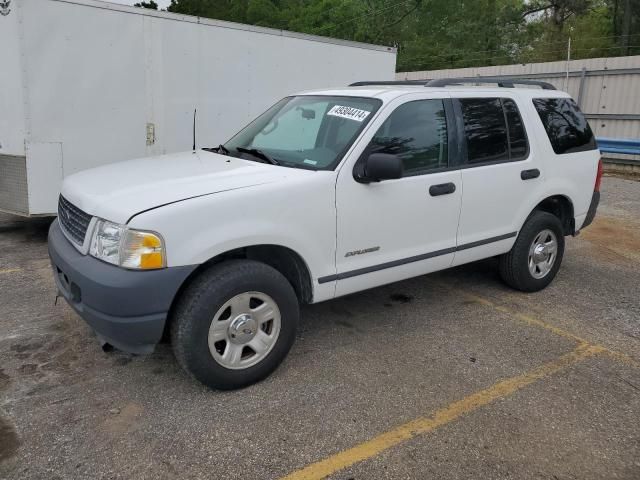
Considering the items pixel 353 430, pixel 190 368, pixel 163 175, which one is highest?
pixel 163 175

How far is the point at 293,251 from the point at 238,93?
485 centimetres

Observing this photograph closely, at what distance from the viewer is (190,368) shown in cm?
315

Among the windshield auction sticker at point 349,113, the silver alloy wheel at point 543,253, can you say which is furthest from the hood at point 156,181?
→ the silver alloy wheel at point 543,253

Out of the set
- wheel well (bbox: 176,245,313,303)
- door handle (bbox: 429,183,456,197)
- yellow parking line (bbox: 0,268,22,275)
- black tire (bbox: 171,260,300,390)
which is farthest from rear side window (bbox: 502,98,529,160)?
yellow parking line (bbox: 0,268,22,275)

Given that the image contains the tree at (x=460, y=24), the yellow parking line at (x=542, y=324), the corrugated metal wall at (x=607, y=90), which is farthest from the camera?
the tree at (x=460, y=24)

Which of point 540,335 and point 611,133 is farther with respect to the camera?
point 611,133

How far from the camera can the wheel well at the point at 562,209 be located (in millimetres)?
5242

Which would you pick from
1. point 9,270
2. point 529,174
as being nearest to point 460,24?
point 529,174

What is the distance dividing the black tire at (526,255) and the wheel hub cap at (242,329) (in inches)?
107

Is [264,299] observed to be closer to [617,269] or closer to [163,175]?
[163,175]

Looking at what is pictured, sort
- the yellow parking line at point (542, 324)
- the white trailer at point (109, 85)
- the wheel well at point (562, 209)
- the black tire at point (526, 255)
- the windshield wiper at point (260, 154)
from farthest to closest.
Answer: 1. the white trailer at point (109, 85)
2. the wheel well at point (562, 209)
3. the black tire at point (526, 255)
4. the yellow parking line at point (542, 324)
5. the windshield wiper at point (260, 154)

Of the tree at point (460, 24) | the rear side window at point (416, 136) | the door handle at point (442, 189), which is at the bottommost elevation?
the door handle at point (442, 189)

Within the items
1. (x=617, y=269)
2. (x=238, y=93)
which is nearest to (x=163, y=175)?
(x=238, y=93)

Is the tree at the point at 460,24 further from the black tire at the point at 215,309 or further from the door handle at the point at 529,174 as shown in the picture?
the black tire at the point at 215,309
